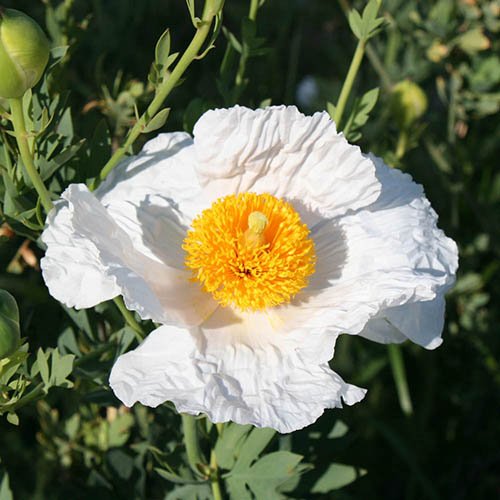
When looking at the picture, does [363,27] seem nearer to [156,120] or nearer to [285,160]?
[285,160]

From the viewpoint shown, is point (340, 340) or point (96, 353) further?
point (340, 340)

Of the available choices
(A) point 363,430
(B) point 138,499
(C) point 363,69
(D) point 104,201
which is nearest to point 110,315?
(D) point 104,201

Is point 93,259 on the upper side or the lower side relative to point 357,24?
lower

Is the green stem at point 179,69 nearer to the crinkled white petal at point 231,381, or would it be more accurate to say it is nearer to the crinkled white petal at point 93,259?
the crinkled white petal at point 93,259

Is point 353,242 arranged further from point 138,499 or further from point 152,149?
point 138,499

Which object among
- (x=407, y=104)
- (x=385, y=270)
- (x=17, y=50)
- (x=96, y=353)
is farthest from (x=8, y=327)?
(x=407, y=104)

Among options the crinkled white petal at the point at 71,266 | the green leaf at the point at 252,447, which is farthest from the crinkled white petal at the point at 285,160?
the green leaf at the point at 252,447
